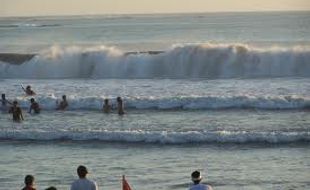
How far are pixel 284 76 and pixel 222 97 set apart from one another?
38.6ft

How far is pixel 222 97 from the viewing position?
101 ft

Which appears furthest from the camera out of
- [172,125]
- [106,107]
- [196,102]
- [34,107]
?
[196,102]

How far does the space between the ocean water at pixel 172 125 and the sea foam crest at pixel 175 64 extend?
106 mm

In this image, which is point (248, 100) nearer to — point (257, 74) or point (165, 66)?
point (257, 74)

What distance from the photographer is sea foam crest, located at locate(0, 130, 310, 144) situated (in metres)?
22.5

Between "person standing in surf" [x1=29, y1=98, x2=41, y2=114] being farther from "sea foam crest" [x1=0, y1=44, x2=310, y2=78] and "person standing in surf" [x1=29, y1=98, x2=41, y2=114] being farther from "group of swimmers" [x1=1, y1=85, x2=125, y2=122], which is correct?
"sea foam crest" [x1=0, y1=44, x2=310, y2=78]

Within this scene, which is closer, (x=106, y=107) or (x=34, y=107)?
(x=106, y=107)

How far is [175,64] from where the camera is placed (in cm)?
4841

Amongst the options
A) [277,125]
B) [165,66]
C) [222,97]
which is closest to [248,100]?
[222,97]

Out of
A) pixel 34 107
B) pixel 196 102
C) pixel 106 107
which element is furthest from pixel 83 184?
pixel 196 102

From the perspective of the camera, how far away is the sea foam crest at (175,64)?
45.3 meters

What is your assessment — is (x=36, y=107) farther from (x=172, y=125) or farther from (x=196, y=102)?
(x=172, y=125)

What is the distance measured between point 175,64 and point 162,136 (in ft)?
83.2

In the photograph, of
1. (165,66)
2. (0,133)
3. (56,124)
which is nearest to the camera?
(0,133)
